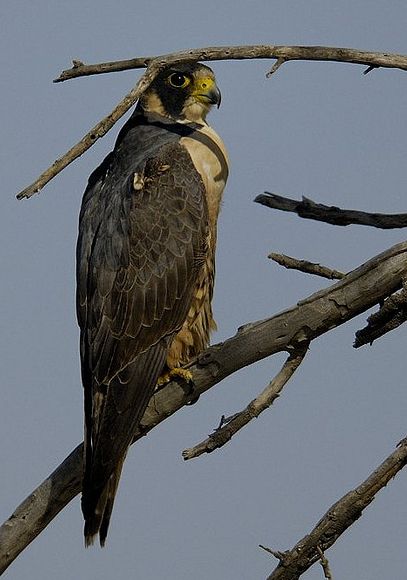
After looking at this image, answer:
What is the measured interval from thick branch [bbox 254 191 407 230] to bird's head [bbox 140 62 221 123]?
1.25m

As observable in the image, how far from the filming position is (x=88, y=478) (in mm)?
4254

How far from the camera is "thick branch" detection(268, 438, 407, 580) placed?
3.37 meters

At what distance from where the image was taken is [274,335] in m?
3.80

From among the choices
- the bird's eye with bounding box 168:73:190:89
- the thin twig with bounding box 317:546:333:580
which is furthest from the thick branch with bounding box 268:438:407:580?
the bird's eye with bounding box 168:73:190:89

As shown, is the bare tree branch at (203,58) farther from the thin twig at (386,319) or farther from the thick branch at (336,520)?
the thick branch at (336,520)

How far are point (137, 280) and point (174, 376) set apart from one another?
493mm

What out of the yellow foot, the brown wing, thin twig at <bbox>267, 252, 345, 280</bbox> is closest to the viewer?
thin twig at <bbox>267, 252, 345, 280</bbox>

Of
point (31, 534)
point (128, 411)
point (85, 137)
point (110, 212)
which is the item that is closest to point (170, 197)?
point (110, 212)

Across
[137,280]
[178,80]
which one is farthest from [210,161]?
[137,280]

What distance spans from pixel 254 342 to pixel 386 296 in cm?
52

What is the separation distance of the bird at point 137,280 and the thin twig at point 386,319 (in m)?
1.21

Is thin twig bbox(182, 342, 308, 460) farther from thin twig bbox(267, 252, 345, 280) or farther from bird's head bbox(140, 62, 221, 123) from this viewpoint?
bird's head bbox(140, 62, 221, 123)

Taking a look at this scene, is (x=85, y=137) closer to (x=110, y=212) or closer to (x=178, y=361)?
(x=110, y=212)

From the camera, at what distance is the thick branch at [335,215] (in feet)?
13.5
